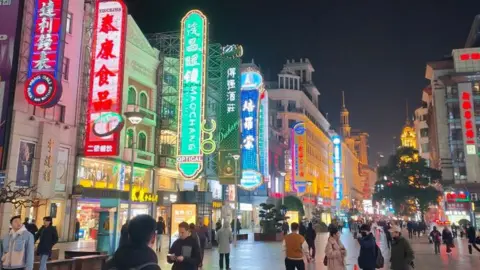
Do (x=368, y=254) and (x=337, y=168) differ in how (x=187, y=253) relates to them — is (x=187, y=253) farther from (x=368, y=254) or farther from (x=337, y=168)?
(x=337, y=168)

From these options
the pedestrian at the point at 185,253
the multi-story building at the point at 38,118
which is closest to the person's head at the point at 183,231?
the pedestrian at the point at 185,253

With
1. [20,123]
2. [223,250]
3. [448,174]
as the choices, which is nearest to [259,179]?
[20,123]

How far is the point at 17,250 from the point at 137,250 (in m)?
5.30

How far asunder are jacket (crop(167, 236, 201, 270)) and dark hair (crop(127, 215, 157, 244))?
3080 mm

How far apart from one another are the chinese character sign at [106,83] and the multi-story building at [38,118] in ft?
6.40

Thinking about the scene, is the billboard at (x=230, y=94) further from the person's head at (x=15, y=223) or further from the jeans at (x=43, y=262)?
the person's head at (x=15, y=223)

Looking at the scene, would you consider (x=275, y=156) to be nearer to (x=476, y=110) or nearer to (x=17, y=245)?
(x=476, y=110)

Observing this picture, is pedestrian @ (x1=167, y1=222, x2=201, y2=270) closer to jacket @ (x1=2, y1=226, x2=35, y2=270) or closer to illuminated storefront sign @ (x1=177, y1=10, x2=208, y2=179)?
jacket @ (x1=2, y1=226, x2=35, y2=270)

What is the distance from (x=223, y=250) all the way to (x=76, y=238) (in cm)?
1672

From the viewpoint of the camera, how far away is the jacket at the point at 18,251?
8070 millimetres

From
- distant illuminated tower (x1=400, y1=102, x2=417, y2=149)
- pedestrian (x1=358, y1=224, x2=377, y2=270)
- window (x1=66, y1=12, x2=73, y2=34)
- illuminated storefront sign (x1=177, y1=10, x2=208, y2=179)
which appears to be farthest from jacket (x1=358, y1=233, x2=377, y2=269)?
distant illuminated tower (x1=400, y1=102, x2=417, y2=149)

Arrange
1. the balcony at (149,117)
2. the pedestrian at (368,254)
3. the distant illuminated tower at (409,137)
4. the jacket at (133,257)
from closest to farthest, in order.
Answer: the jacket at (133,257) → the pedestrian at (368,254) → the balcony at (149,117) → the distant illuminated tower at (409,137)

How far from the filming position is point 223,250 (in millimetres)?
15203

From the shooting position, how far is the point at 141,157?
115 feet
